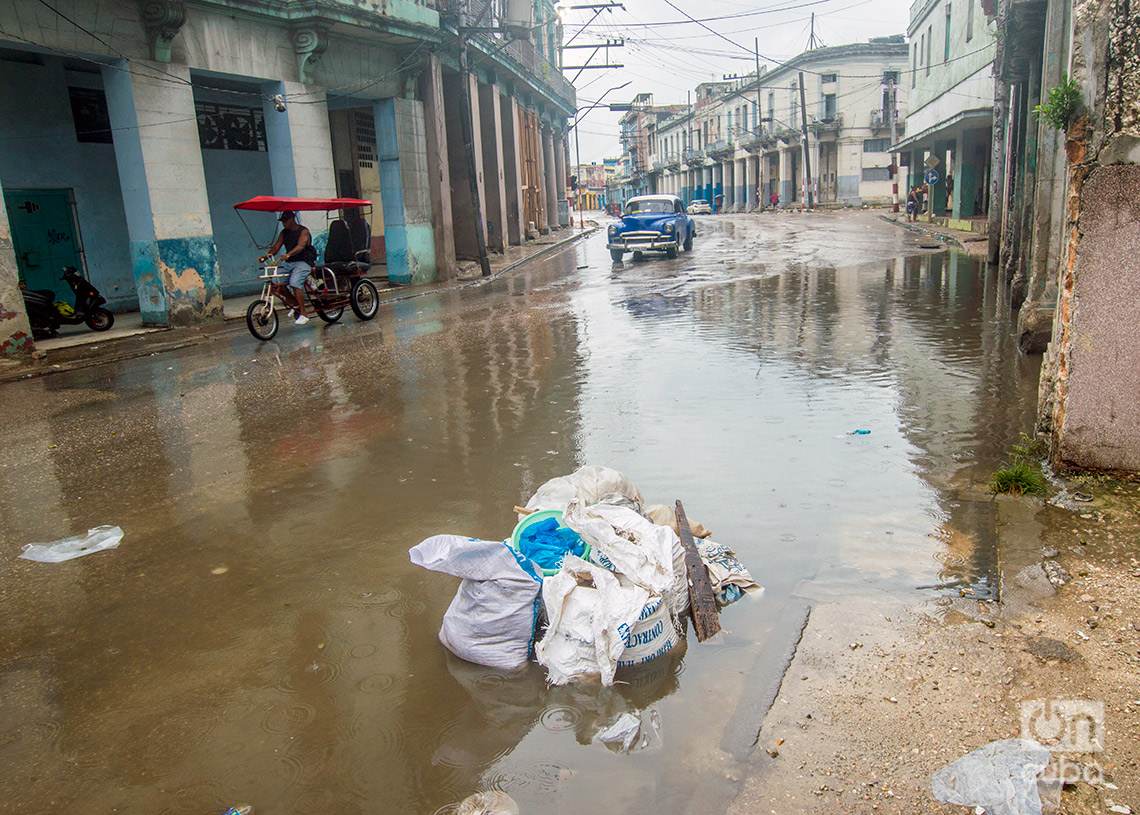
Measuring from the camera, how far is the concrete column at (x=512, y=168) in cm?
3231

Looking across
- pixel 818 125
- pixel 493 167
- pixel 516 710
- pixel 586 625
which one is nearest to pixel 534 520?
pixel 586 625

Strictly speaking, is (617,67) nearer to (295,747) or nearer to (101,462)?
(101,462)

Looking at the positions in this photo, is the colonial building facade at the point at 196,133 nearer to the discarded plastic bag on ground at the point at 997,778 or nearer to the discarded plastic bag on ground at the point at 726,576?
the discarded plastic bag on ground at the point at 726,576

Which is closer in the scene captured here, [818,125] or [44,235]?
[44,235]

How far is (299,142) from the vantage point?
1652cm

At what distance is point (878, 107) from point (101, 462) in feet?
195

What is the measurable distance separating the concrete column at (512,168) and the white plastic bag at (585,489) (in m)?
28.8

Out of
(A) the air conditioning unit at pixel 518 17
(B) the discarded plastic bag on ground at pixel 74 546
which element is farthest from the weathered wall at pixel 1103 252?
(A) the air conditioning unit at pixel 518 17

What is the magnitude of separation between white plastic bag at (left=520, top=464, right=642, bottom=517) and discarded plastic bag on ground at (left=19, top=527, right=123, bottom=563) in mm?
2539

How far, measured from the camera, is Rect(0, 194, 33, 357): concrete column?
11328 millimetres

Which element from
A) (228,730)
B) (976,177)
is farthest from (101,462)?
(976,177)

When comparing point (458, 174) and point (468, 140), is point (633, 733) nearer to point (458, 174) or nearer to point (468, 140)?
point (468, 140)

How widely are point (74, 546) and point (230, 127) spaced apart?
52.2 feet

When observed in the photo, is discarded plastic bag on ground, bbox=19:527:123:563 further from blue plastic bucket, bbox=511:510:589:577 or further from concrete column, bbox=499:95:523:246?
concrete column, bbox=499:95:523:246
